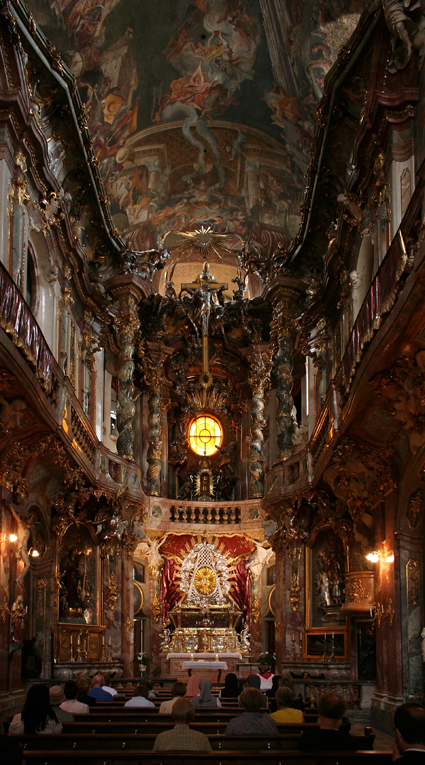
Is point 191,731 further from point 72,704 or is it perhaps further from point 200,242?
point 200,242

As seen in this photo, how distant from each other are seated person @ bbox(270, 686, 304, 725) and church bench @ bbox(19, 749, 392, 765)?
2.45m

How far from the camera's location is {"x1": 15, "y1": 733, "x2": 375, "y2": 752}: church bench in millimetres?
7695

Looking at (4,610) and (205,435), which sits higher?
(205,435)

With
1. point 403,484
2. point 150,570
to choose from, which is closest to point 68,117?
point 403,484

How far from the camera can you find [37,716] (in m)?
7.86

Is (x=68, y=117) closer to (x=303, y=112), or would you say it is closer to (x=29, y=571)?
(x=303, y=112)

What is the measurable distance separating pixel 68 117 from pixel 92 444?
8021 millimetres

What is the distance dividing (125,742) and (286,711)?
6.06 feet

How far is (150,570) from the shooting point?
2777 cm

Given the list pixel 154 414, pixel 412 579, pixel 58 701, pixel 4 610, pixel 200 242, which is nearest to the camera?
pixel 58 701

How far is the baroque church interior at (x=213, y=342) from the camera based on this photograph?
49.2 feet

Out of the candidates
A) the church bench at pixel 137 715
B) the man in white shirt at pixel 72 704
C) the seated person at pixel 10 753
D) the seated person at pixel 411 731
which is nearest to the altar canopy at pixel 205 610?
the church bench at pixel 137 715

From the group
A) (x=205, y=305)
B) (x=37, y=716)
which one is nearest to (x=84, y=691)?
(x=37, y=716)

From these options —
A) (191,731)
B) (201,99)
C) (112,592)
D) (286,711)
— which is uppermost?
(201,99)
